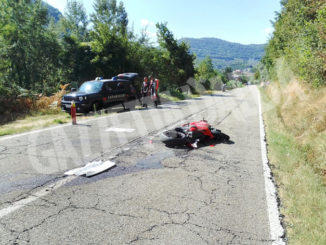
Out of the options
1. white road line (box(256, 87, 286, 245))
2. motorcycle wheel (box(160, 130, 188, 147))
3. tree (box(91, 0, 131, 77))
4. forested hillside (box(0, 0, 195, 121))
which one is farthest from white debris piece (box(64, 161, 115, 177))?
tree (box(91, 0, 131, 77))

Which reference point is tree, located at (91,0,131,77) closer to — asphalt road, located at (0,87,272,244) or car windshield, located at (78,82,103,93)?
car windshield, located at (78,82,103,93)

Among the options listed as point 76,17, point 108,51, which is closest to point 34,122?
point 108,51

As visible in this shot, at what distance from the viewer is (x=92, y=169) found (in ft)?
16.5

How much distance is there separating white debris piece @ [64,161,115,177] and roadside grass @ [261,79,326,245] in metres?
3.35

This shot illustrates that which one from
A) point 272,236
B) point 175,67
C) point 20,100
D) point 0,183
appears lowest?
point 272,236

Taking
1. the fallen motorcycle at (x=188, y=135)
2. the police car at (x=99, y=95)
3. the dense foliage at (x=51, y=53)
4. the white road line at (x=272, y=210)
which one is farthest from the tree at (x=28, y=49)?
the white road line at (x=272, y=210)

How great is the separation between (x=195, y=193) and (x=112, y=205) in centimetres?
142

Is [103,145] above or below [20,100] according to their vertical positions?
below

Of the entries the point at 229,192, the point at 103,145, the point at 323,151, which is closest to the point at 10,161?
the point at 103,145

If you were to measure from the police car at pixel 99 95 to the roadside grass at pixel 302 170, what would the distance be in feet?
27.5

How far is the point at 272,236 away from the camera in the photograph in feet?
10.3

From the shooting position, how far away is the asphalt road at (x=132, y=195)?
3.04 meters

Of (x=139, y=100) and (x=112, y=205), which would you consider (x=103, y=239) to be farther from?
(x=139, y=100)

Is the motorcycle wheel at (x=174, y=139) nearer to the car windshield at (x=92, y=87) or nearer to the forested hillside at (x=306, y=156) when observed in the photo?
the forested hillside at (x=306, y=156)
